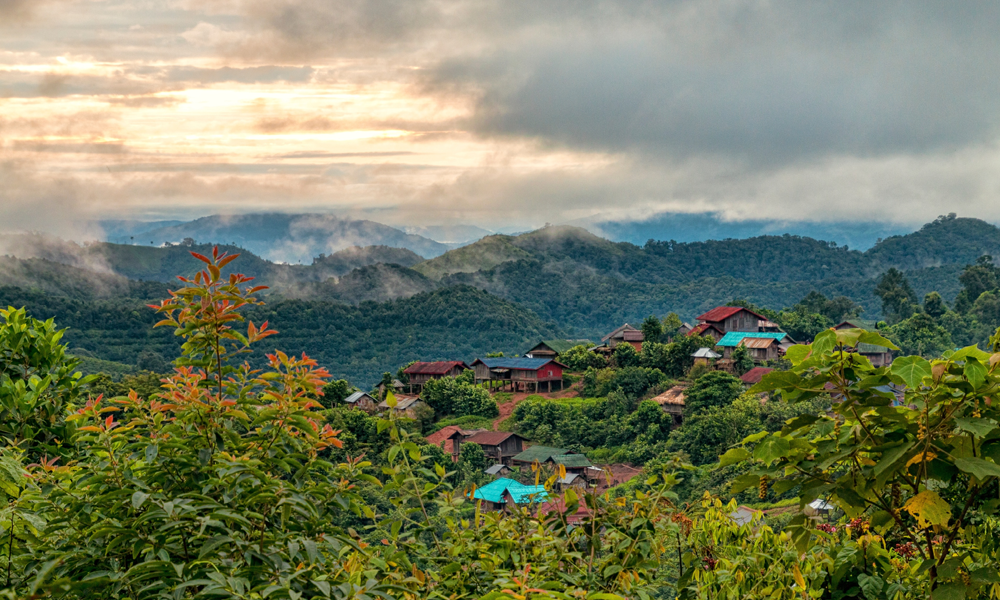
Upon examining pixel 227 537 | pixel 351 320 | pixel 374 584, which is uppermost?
pixel 227 537

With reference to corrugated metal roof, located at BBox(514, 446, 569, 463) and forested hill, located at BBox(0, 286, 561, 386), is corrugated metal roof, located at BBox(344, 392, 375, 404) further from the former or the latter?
forested hill, located at BBox(0, 286, 561, 386)

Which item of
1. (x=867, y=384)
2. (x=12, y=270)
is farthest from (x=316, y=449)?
(x=12, y=270)

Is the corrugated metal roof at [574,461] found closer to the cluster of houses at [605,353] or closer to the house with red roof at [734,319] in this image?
the cluster of houses at [605,353]

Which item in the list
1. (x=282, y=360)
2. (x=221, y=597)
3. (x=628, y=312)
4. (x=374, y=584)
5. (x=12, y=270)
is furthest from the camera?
(x=628, y=312)

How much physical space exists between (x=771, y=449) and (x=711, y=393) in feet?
99.6

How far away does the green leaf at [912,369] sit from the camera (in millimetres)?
1776

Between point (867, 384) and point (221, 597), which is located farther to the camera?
point (867, 384)

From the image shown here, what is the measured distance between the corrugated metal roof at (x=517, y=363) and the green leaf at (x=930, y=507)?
3973 centimetres

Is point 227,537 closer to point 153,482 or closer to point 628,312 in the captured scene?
point 153,482

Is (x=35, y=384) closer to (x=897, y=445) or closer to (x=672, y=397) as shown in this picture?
(x=897, y=445)

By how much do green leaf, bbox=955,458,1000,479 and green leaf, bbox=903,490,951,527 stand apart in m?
0.12

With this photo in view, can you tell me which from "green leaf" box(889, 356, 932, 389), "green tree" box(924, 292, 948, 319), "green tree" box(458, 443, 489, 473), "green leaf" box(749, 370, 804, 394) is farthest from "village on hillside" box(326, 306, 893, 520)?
"green leaf" box(889, 356, 932, 389)

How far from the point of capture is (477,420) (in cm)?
3747

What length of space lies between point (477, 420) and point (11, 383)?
33.6m
